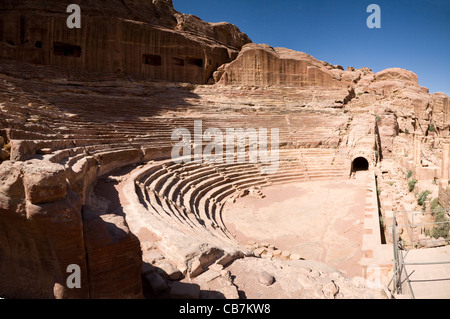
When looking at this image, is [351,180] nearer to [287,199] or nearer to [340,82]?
[287,199]

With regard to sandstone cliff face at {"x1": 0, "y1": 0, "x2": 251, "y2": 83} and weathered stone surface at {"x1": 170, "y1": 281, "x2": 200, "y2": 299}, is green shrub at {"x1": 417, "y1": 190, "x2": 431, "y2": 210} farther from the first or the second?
sandstone cliff face at {"x1": 0, "y1": 0, "x2": 251, "y2": 83}

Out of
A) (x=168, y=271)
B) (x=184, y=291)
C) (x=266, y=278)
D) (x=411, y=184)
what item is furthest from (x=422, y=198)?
(x=184, y=291)

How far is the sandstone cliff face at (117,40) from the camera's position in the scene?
18.7 meters

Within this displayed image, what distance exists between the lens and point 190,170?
11.9 meters

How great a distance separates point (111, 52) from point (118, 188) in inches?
670

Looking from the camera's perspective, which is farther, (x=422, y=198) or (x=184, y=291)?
(x=422, y=198)

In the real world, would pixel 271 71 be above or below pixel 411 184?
above

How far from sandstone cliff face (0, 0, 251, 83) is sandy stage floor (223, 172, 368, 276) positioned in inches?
623

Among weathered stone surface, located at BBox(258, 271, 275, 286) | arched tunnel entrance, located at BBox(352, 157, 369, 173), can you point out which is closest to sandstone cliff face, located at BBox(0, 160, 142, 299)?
weathered stone surface, located at BBox(258, 271, 275, 286)

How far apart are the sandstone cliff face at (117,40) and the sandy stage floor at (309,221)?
1584cm

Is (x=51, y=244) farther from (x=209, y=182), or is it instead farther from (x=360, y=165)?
(x=360, y=165)

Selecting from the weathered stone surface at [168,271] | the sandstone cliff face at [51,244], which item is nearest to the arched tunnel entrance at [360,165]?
the weathered stone surface at [168,271]

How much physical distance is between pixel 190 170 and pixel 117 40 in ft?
48.1

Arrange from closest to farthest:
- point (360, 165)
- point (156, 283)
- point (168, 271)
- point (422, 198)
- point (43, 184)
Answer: point (43, 184) < point (156, 283) < point (168, 271) < point (422, 198) < point (360, 165)
